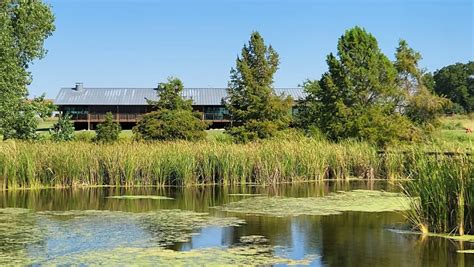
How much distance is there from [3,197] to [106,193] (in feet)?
9.09

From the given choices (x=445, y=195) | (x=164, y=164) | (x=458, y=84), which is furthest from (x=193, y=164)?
(x=458, y=84)

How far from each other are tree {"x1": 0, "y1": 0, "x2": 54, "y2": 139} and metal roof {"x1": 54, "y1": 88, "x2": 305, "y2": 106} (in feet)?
83.4

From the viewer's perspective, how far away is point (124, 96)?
56281 millimetres

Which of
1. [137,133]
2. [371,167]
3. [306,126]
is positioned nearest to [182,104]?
[137,133]

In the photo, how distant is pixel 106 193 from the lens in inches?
710

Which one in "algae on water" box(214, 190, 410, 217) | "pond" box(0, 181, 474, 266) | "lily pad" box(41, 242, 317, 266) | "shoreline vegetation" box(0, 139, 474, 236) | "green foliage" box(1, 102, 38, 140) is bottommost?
"lily pad" box(41, 242, 317, 266)

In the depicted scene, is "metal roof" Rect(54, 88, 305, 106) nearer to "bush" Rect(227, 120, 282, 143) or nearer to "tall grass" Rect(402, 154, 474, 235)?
"bush" Rect(227, 120, 282, 143)

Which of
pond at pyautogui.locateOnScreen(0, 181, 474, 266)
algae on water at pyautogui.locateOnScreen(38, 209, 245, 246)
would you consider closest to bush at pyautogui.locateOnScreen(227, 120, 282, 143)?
pond at pyautogui.locateOnScreen(0, 181, 474, 266)

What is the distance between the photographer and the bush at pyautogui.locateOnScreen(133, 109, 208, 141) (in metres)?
31.6

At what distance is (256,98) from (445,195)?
21.8 meters

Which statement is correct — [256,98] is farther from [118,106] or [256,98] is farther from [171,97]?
[118,106]

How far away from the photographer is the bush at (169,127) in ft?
104

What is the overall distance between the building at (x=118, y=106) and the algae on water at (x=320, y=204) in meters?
36.2

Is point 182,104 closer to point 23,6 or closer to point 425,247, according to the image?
point 23,6
